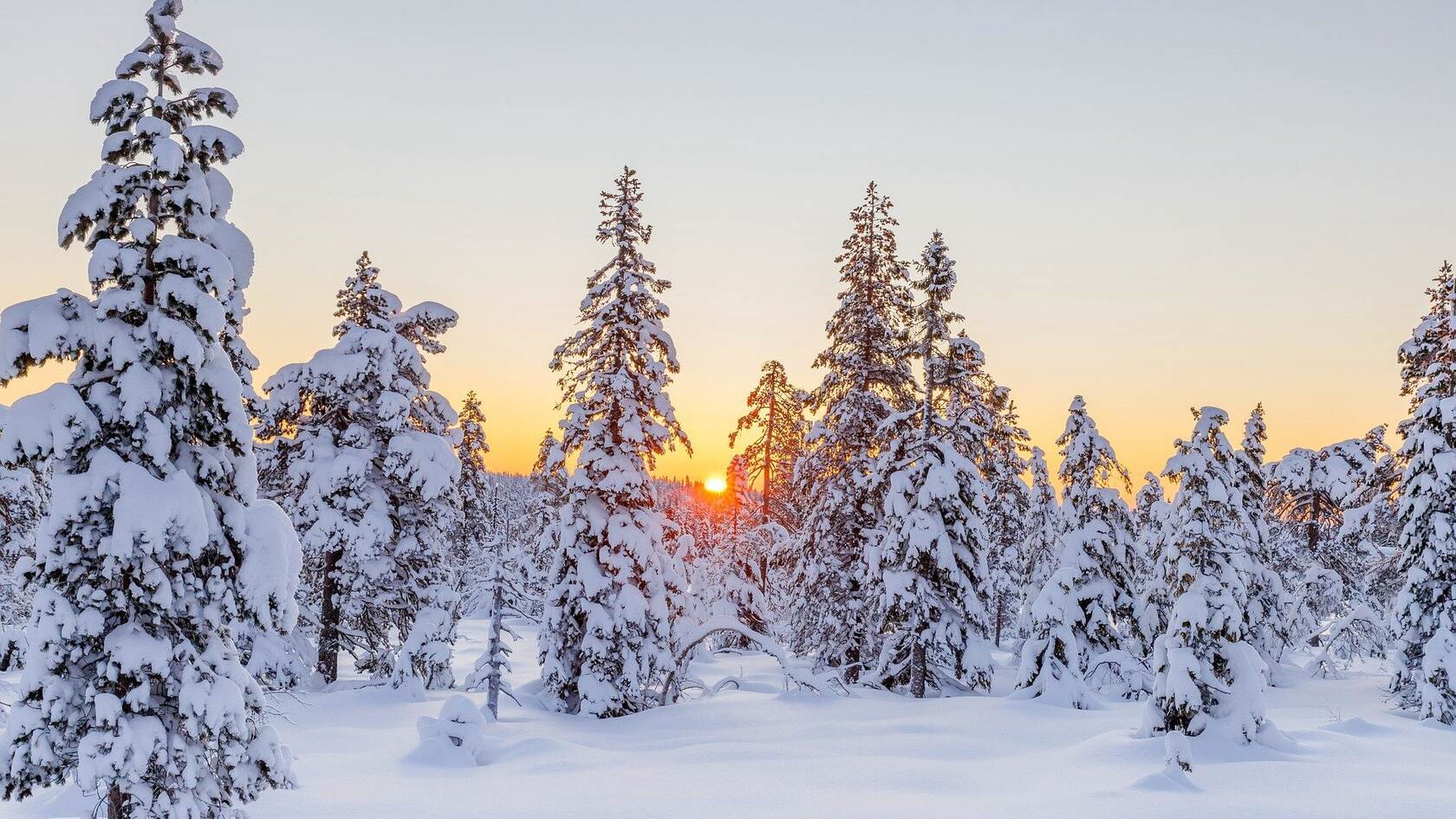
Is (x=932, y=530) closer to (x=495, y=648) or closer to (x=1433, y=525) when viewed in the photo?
(x=495, y=648)

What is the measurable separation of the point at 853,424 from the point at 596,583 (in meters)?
9.03

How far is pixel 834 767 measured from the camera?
1538 centimetres

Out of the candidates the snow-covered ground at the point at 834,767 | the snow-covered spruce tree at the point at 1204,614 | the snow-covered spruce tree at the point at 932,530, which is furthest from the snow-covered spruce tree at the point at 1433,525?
the snow-covered spruce tree at the point at 932,530

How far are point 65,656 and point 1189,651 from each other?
17.2 m

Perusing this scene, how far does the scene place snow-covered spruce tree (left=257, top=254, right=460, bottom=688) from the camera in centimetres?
2380

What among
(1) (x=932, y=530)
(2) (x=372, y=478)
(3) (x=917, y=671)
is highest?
(2) (x=372, y=478)

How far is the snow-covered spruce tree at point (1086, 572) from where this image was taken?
939 inches

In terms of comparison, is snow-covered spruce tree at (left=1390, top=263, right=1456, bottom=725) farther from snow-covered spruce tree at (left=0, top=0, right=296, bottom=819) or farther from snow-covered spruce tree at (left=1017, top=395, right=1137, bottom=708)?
snow-covered spruce tree at (left=0, top=0, right=296, bottom=819)

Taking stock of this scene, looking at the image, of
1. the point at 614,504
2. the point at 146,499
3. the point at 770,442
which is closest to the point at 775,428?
the point at 770,442

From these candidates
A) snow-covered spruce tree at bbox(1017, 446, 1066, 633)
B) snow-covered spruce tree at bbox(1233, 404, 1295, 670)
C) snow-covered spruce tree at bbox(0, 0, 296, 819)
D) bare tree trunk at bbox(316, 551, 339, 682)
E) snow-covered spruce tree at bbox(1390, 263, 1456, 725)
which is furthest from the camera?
snow-covered spruce tree at bbox(1017, 446, 1066, 633)

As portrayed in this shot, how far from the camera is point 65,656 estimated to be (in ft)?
29.1

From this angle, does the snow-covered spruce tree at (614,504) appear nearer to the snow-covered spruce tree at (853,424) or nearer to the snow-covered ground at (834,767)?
the snow-covered ground at (834,767)

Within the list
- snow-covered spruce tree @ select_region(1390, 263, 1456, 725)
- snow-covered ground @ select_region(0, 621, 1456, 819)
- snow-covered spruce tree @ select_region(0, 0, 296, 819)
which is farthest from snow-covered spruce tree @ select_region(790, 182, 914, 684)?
snow-covered spruce tree @ select_region(0, 0, 296, 819)

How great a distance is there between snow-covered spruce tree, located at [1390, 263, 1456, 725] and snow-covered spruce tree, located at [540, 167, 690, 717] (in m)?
19.3
